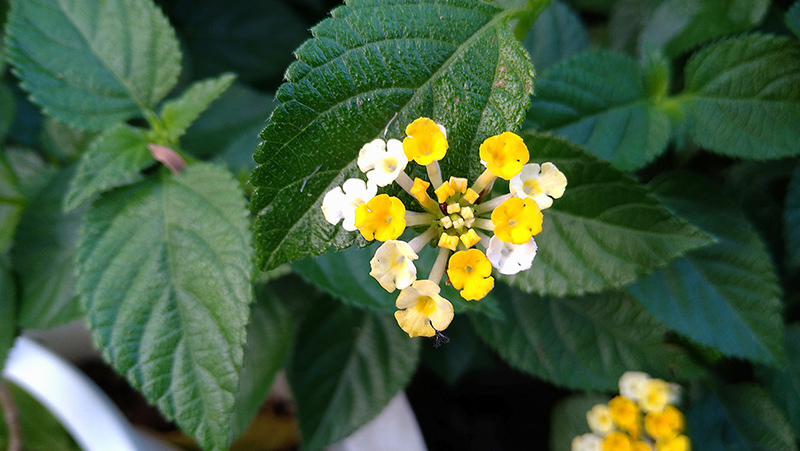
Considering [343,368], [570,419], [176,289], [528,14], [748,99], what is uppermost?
[528,14]

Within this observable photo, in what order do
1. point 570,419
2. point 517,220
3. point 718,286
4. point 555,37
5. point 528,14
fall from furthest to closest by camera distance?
point 570,419 < point 555,37 < point 718,286 < point 528,14 < point 517,220

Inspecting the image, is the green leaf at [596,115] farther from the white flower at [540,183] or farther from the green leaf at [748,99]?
the white flower at [540,183]

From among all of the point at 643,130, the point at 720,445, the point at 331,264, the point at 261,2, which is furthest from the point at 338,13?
the point at 720,445

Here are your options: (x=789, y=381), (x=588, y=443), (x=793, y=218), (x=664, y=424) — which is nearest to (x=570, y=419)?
(x=588, y=443)

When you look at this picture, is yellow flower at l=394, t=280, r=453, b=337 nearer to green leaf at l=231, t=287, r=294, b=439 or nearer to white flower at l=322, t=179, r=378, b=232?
white flower at l=322, t=179, r=378, b=232

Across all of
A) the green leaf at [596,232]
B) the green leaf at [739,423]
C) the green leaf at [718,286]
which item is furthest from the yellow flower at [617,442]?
the green leaf at [596,232]

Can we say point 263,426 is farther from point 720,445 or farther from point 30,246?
point 720,445

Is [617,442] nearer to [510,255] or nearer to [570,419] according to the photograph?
[570,419]
